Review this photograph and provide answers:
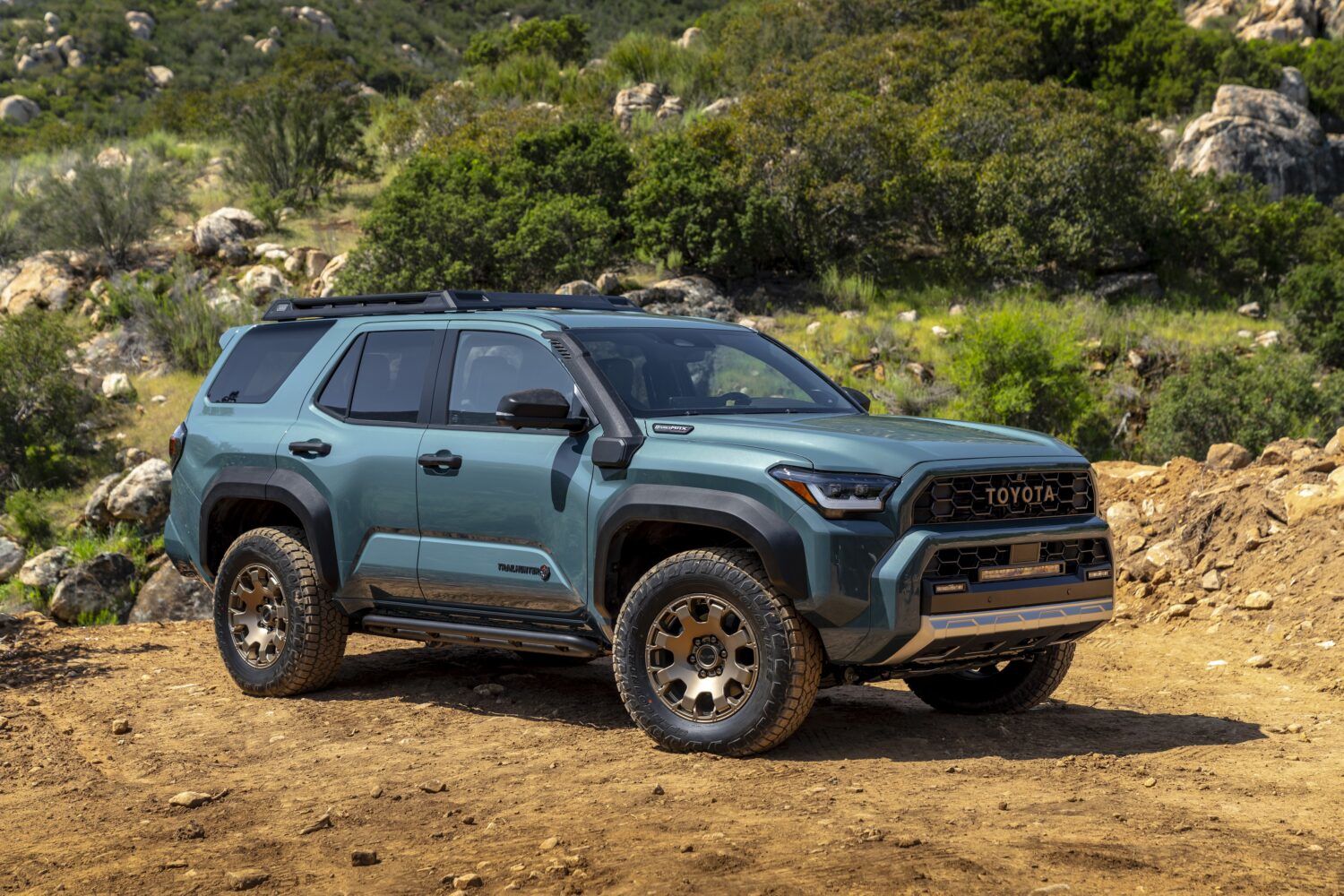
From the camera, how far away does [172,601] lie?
1609 centimetres

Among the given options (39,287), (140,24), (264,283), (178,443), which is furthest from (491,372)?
(140,24)

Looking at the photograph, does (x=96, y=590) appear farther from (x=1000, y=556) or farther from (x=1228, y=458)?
(x=1000, y=556)

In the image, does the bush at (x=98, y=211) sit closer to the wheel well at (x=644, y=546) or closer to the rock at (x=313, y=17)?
the wheel well at (x=644, y=546)

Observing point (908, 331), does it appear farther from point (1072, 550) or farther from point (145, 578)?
point (1072, 550)

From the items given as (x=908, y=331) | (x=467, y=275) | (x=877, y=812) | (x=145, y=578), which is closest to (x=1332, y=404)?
(x=908, y=331)

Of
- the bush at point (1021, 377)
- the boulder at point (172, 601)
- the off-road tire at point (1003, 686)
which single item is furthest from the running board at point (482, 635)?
the bush at point (1021, 377)

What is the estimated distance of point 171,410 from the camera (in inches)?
915

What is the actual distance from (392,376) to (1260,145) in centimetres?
3529

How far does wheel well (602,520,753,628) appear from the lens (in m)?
5.93

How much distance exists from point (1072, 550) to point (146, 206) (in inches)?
1093

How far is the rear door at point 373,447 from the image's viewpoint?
6.71m

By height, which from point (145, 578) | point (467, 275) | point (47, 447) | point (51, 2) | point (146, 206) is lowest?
point (145, 578)

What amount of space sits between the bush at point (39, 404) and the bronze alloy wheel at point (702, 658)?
59.0 feet

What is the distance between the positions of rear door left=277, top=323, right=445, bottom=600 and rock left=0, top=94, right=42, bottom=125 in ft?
187
